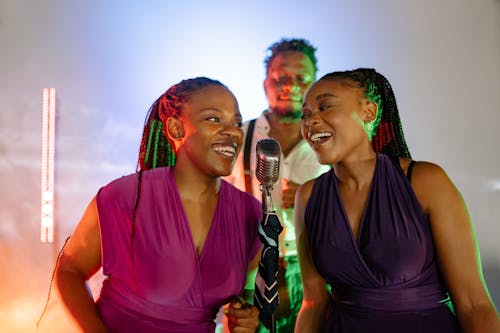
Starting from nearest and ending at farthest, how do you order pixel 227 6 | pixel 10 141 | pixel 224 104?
pixel 224 104 < pixel 10 141 < pixel 227 6

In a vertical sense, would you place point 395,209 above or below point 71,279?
above

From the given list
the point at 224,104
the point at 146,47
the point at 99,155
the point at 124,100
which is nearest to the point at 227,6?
the point at 146,47

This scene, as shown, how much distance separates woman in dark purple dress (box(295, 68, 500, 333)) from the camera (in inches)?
62.9

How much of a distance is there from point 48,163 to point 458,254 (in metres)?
3.20

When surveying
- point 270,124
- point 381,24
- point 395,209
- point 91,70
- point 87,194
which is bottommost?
point 87,194

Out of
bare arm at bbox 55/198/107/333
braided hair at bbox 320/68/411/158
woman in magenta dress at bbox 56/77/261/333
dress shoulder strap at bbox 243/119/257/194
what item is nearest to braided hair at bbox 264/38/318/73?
dress shoulder strap at bbox 243/119/257/194

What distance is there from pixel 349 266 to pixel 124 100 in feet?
9.00

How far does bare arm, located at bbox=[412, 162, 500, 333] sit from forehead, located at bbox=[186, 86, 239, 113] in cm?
78

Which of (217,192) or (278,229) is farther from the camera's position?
(217,192)

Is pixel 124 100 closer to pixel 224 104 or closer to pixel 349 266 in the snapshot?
pixel 224 104

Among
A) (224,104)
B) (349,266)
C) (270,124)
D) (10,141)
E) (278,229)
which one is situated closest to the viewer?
(278,229)

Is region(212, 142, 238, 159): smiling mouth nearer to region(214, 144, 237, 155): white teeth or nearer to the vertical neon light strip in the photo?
region(214, 144, 237, 155): white teeth

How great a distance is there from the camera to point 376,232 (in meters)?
1.70

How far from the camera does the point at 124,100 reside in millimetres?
3912
